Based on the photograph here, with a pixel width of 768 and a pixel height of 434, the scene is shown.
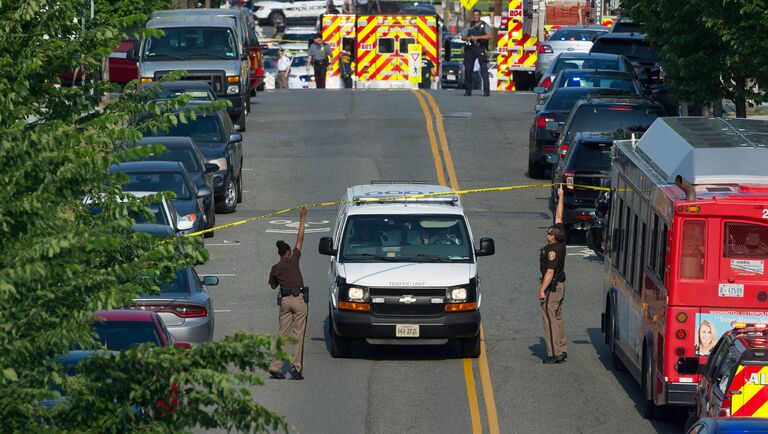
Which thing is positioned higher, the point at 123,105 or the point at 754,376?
the point at 123,105

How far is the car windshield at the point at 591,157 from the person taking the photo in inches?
993

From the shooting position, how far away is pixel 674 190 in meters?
14.4

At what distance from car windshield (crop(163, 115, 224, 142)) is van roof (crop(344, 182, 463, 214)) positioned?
883 cm

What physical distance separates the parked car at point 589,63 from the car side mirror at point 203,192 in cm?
1435

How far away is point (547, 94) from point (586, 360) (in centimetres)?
1819

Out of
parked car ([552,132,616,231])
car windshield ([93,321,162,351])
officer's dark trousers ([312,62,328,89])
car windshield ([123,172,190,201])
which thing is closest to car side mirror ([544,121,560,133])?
parked car ([552,132,616,231])

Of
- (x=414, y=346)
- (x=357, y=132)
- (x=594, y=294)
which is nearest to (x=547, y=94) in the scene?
(x=357, y=132)

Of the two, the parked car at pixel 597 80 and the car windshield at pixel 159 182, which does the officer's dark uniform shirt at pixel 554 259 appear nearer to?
the car windshield at pixel 159 182

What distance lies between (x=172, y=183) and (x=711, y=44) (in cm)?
1014

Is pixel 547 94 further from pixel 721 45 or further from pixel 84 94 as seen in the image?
pixel 84 94

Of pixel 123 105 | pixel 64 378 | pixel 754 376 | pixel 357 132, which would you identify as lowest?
pixel 357 132

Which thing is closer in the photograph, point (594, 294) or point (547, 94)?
point (594, 294)

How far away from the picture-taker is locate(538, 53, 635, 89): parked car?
36.9 m

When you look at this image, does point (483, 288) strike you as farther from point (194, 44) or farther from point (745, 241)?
point (194, 44)
